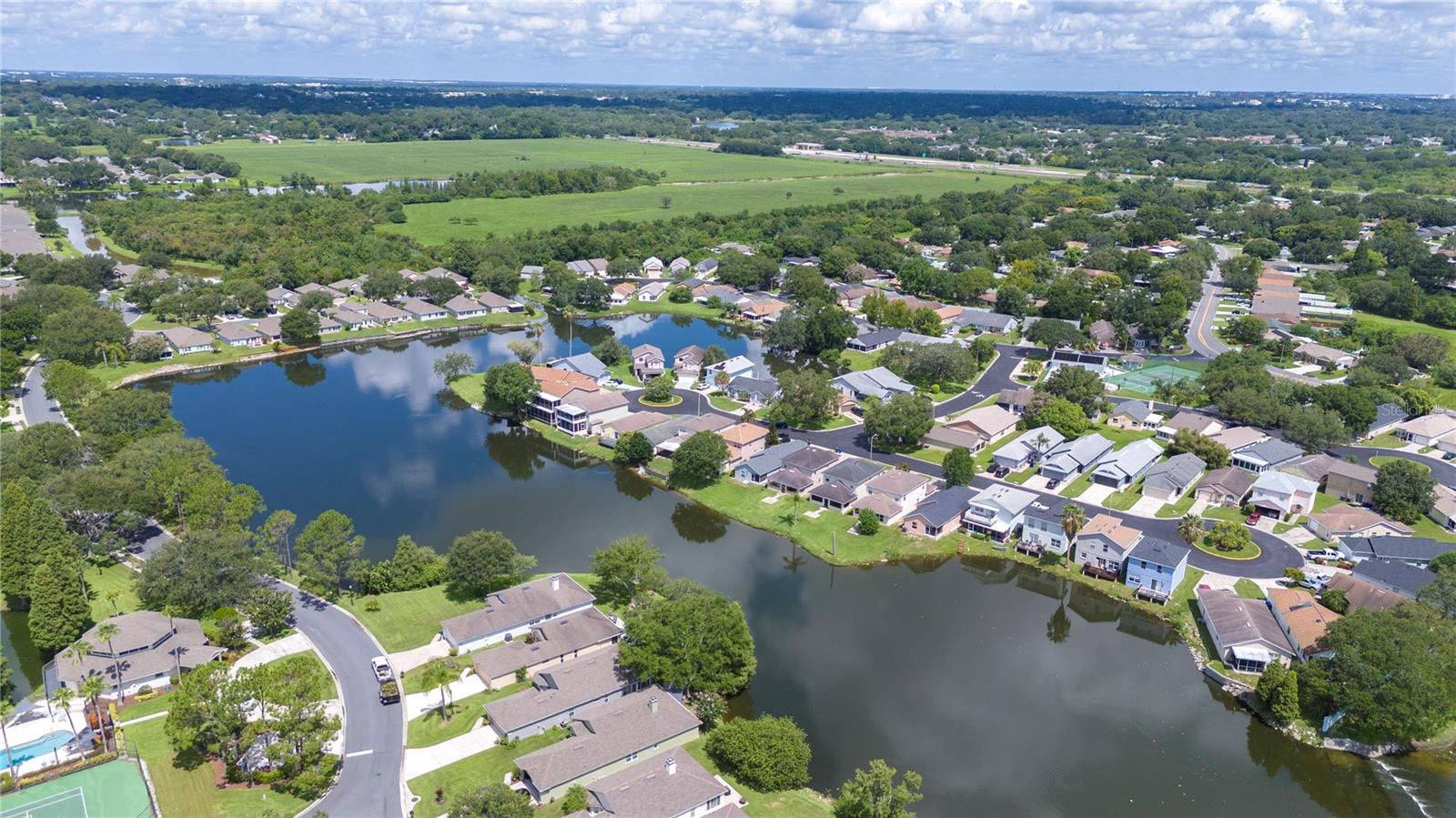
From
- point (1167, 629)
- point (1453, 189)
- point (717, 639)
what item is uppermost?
point (1453, 189)

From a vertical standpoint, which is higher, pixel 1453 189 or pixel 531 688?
pixel 1453 189

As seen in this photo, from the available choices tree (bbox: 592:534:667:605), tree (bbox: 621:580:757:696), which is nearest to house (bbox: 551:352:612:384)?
tree (bbox: 592:534:667:605)

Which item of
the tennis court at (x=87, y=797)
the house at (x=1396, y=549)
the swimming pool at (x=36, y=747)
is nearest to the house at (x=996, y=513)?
the house at (x=1396, y=549)

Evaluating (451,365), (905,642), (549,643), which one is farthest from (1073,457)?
(451,365)

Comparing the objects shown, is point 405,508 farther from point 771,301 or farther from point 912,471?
point 771,301

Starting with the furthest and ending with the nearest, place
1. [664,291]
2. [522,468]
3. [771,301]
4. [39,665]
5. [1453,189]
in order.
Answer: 1. [1453,189]
2. [664,291]
3. [771,301]
4. [522,468]
5. [39,665]

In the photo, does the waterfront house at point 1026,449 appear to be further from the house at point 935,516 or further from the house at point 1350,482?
the house at point 1350,482

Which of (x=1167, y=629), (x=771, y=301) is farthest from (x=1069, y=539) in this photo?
(x=771, y=301)

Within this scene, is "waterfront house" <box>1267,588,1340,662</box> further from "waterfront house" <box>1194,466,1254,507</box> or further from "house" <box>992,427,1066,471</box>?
"house" <box>992,427,1066,471</box>
